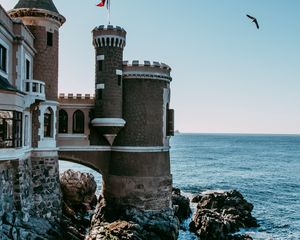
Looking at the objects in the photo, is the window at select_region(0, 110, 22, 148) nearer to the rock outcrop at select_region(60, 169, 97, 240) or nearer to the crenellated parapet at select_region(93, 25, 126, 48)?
the crenellated parapet at select_region(93, 25, 126, 48)

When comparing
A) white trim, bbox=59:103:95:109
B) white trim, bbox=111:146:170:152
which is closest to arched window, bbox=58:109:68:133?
white trim, bbox=59:103:95:109

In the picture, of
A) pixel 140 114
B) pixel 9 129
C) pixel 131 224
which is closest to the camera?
pixel 9 129

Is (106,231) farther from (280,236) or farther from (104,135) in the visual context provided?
(280,236)

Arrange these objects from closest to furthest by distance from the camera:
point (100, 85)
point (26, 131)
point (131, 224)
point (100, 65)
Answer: point (26, 131)
point (131, 224)
point (100, 85)
point (100, 65)

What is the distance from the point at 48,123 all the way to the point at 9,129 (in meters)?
6.66

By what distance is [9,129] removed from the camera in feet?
63.8

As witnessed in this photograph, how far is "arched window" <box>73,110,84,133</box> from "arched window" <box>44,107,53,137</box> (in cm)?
527

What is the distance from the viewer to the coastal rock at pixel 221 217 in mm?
32188

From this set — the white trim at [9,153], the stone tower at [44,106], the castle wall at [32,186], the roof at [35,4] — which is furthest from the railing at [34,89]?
the roof at [35,4]

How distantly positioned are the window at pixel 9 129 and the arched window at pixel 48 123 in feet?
19.6

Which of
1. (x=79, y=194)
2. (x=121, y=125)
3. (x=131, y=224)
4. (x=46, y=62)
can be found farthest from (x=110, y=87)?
(x=79, y=194)

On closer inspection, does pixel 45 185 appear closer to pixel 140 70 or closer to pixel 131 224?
pixel 131 224

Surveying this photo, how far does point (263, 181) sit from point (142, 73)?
41888 millimetres

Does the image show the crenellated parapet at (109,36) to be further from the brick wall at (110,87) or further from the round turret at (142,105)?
the round turret at (142,105)
